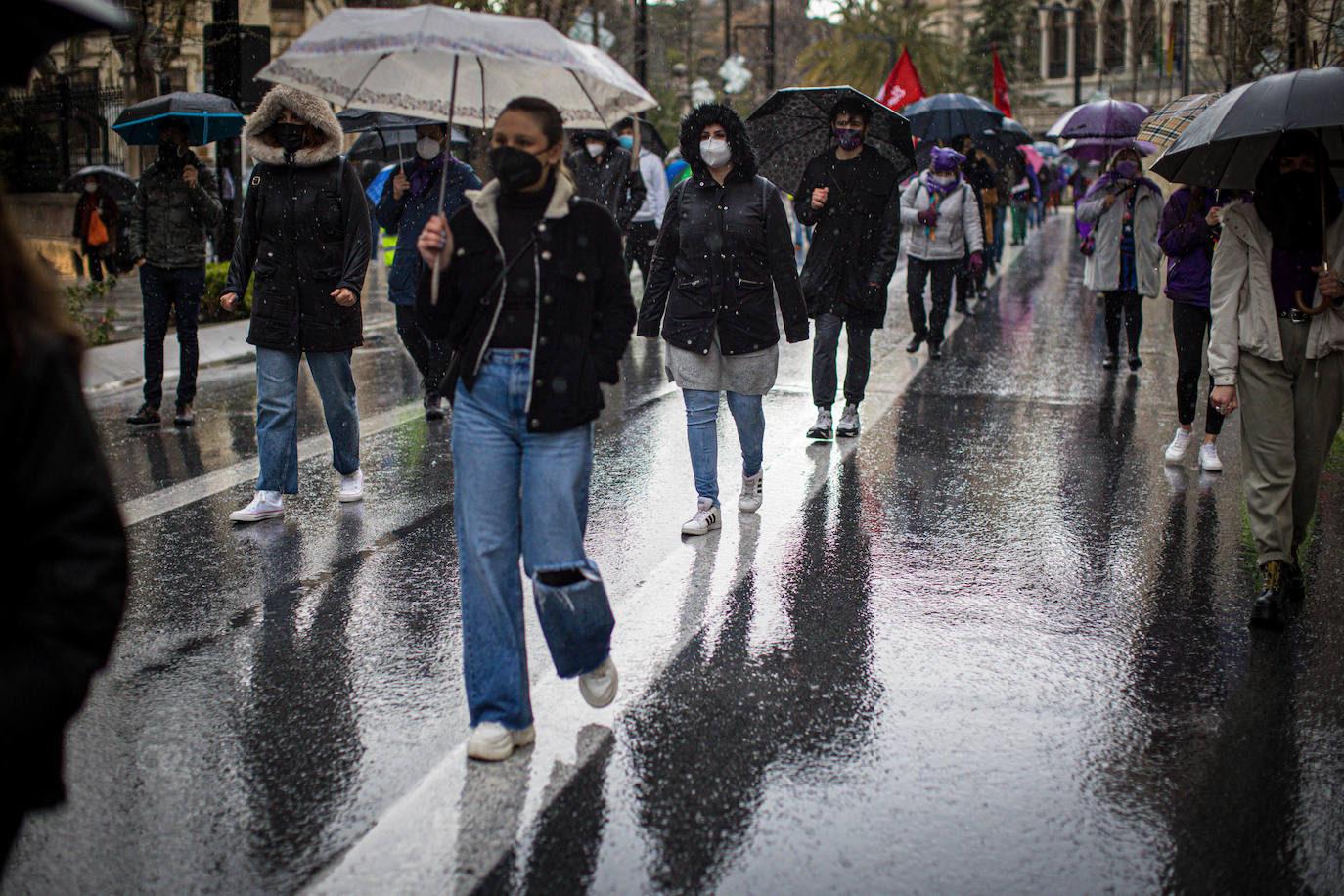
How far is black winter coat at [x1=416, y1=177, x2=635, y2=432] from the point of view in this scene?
379 centimetres

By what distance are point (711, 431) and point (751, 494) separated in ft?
1.55

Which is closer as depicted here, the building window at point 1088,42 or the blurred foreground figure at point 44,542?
the blurred foreground figure at point 44,542

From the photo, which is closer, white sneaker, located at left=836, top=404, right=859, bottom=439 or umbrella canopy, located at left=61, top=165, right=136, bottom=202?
white sneaker, located at left=836, top=404, right=859, bottom=439

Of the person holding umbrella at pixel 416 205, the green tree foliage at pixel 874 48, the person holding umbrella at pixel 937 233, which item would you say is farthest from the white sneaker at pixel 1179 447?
the green tree foliage at pixel 874 48

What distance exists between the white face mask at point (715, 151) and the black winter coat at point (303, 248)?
1.71m

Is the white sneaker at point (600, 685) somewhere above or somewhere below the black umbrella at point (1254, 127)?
below

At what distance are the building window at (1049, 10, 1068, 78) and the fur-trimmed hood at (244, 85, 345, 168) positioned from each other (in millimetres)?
70366

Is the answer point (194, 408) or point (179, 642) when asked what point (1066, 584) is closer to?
point (179, 642)

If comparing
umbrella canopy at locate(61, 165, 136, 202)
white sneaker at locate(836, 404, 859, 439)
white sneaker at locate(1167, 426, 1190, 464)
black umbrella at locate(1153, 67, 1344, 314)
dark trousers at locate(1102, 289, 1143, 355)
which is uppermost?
umbrella canopy at locate(61, 165, 136, 202)

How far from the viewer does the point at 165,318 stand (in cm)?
934

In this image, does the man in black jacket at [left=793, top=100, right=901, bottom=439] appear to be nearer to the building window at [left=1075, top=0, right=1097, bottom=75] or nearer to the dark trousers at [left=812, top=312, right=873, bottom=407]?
the dark trousers at [left=812, top=312, right=873, bottom=407]

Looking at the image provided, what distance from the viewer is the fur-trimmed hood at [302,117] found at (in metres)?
6.26

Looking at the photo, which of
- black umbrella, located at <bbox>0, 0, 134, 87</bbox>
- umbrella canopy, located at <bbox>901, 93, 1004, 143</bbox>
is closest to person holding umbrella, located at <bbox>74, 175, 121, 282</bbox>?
umbrella canopy, located at <bbox>901, 93, 1004, 143</bbox>

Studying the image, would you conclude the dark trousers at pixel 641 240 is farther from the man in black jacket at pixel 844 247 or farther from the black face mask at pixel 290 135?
the black face mask at pixel 290 135
